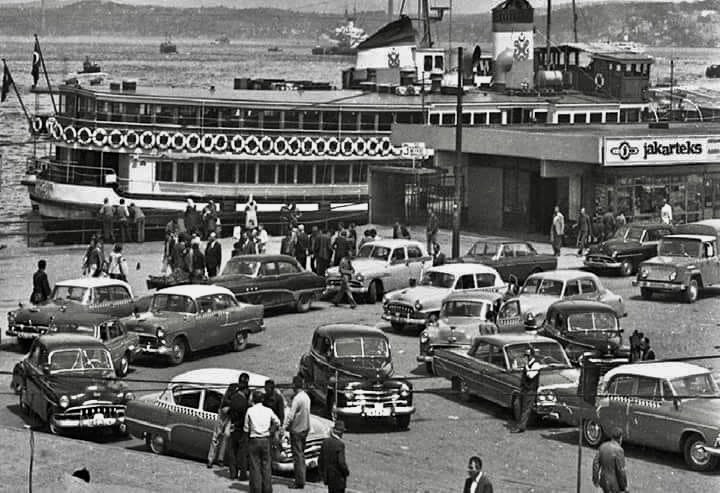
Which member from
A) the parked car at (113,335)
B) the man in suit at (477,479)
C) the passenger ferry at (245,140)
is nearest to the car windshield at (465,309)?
the parked car at (113,335)

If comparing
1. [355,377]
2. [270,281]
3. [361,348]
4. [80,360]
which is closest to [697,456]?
→ [355,377]

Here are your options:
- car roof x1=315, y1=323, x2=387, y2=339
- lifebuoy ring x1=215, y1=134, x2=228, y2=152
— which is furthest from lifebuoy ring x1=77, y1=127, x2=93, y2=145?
car roof x1=315, y1=323, x2=387, y2=339

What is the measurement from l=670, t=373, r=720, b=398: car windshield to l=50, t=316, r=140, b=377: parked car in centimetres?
894

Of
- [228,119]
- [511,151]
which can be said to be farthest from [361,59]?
[511,151]

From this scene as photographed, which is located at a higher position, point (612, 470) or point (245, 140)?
point (245, 140)

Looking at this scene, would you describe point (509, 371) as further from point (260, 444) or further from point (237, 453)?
point (260, 444)

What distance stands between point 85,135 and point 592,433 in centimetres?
3520

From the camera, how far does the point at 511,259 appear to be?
32156 millimetres

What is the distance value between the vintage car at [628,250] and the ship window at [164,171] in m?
21.8

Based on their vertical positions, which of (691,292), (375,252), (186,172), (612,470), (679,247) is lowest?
(612,470)

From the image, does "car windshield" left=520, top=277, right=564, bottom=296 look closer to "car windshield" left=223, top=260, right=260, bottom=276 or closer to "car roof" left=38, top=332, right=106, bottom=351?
"car windshield" left=223, top=260, right=260, bottom=276

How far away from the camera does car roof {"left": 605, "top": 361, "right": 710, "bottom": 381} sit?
18344 millimetres

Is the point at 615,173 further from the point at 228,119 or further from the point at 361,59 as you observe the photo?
the point at 361,59

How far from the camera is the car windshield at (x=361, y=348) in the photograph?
806 inches
